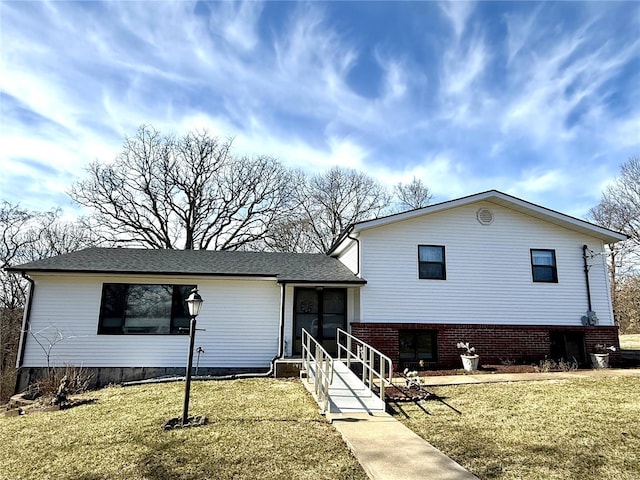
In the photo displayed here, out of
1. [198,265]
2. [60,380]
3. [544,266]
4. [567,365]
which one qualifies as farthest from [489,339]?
[60,380]

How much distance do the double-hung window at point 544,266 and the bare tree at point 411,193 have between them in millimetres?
18772

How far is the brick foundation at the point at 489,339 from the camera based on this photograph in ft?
Answer: 37.8

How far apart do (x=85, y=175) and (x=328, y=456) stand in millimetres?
25838

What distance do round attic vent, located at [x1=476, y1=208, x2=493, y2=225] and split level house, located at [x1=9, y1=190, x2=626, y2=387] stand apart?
0.03m

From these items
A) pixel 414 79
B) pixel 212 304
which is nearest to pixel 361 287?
pixel 212 304

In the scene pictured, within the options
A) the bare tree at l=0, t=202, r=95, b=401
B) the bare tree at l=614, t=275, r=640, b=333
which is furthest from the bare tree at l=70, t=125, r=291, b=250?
the bare tree at l=614, t=275, r=640, b=333

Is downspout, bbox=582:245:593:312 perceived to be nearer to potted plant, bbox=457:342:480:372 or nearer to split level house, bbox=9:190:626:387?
split level house, bbox=9:190:626:387

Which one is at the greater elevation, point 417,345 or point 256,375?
point 417,345

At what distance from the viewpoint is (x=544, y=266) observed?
41.7ft

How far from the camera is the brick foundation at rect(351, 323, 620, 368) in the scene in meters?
11.5

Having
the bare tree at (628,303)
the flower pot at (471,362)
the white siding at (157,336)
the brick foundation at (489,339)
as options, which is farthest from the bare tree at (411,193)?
the white siding at (157,336)

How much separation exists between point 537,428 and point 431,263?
6780 millimetres

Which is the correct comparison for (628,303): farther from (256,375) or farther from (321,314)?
(256,375)

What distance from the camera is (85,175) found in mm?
24547
